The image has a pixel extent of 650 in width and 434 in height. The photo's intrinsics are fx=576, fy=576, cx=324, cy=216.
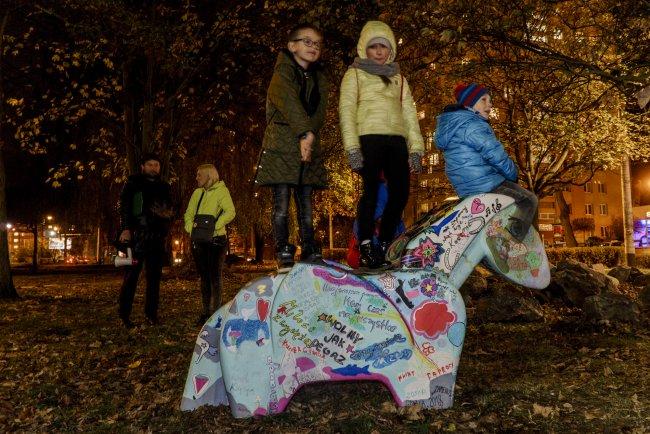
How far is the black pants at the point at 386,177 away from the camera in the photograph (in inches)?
185

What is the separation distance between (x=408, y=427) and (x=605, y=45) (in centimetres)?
814

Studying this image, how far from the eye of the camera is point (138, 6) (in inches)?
656

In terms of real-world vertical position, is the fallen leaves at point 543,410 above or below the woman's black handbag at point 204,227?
below

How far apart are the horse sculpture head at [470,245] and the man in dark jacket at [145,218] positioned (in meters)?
4.54

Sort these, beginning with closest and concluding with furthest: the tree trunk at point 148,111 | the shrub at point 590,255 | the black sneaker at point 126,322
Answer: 1. the black sneaker at point 126,322
2. the tree trunk at point 148,111
3. the shrub at point 590,255

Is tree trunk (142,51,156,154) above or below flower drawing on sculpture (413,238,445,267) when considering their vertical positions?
above

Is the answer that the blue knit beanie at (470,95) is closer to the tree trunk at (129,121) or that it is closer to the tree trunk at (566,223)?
the tree trunk at (129,121)

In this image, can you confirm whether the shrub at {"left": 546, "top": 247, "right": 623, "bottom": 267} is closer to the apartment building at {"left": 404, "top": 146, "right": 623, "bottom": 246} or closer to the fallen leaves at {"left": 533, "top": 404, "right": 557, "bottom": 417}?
the fallen leaves at {"left": 533, "top": 404, "right": 557, "bottom": 417}

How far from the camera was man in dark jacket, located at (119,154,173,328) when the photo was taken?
7918 mm

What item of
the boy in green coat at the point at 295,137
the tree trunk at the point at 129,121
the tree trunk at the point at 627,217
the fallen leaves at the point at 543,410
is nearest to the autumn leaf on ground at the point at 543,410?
the fallen leaves at the point at 543,410

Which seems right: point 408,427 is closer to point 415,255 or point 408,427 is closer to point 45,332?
point 415,255

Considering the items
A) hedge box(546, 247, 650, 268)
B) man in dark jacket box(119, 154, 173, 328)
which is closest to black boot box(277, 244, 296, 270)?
man in dark jacket box(119, 154, 173, 328)

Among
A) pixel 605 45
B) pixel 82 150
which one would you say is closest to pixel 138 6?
pixel 82 150

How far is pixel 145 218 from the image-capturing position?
8023 mm
